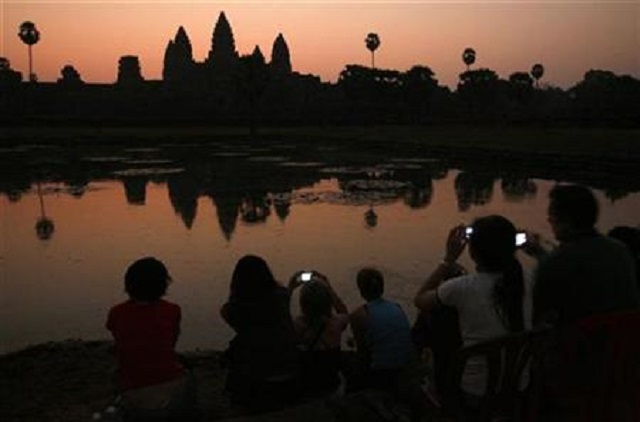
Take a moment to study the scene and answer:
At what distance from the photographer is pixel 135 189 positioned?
2245 cm

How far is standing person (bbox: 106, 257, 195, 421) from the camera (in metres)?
4.03

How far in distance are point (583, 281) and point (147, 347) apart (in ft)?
7.36

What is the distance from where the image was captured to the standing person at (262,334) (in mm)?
4398

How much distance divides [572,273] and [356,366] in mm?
1629

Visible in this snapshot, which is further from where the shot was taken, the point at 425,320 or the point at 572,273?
the point at 425,320

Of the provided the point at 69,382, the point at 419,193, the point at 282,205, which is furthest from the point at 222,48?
the point at 69,382

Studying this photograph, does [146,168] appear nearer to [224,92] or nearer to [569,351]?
[569,351]

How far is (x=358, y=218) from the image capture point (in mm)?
15383

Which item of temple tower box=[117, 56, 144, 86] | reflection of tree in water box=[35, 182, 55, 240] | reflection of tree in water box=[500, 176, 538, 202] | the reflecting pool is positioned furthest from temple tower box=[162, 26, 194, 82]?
reflection of tree in water box=[35, 182, 55, 240]

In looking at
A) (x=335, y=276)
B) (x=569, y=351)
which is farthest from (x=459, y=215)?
(x=569, y=351)

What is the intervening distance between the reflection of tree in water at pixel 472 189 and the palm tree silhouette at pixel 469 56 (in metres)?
80.0

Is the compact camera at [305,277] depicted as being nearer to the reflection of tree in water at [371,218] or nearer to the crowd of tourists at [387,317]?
the crowd of tourists at [387,317]

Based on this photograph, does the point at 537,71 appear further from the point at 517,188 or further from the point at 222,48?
the point at 517,188

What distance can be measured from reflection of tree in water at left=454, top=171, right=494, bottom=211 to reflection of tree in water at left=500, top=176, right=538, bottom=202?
0.41 meters
